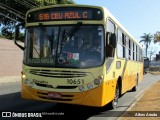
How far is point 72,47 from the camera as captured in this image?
10109mm

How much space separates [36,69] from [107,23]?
2.51 metres

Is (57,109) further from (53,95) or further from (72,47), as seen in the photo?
(72,47)

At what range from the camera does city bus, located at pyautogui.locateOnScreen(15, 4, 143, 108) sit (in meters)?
9.91

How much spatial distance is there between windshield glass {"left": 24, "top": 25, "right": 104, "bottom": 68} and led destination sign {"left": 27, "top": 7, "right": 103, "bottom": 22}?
29cm

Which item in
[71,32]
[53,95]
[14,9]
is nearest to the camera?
[53,95]

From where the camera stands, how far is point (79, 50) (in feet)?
33.1

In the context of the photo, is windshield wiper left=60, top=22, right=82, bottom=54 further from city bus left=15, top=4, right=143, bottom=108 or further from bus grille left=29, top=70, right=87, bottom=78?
bus grille left=29, top=70, right=87, bottom=78

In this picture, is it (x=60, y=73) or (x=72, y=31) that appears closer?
(x=60, y=73)

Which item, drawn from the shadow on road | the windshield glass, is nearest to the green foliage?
the shadow on road

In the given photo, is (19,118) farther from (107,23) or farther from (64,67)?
(107,23)

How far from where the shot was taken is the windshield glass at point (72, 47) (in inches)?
395

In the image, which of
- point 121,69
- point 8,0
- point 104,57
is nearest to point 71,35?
point 104,57

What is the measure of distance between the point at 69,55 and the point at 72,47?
0.82 ft

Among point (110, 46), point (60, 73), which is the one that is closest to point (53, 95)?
point (60, 73)
